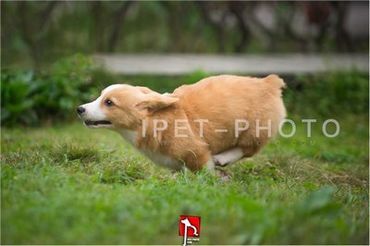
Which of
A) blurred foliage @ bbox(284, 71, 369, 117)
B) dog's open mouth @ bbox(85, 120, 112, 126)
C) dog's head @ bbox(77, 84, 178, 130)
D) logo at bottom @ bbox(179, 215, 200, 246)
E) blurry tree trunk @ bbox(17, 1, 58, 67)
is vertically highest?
blurry tree trunk @ bbox(17, 1, 58, 67)

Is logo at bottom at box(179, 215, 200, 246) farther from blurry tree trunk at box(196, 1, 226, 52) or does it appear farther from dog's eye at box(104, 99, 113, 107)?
blurry tree trunk at box(196, 1, 226, 52)

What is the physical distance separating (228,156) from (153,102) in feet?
2.14

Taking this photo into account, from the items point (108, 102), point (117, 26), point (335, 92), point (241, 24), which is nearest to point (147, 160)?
point (108, 102)

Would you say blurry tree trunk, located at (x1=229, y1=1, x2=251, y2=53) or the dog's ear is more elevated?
blurry tree trunk, located at (x1=229, y1=1, x2=251, y2=53)

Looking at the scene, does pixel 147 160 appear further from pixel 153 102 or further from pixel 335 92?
pixel 335 92

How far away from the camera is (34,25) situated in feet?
26.1

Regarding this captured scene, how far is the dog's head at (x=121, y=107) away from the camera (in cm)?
400

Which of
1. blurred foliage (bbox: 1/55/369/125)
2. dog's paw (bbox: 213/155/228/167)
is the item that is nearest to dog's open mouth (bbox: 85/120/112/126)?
dog's paw (bbox: 213/155/228/167)

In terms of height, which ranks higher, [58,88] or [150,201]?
[58,88]

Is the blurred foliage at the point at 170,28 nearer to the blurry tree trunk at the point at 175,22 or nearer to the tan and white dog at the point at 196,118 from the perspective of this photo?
the blurry tree trunk at the point at 175,22

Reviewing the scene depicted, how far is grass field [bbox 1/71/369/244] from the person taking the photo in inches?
119

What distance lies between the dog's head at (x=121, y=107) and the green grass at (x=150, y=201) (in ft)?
0.76

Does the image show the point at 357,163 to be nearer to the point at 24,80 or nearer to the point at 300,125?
the point at 300,125

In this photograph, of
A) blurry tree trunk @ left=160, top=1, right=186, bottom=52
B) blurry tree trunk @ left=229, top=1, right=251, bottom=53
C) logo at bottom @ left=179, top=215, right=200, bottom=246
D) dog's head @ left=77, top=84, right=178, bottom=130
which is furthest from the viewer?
blurry tree trunk @ left=160, top=1, right=186, bottom=52
